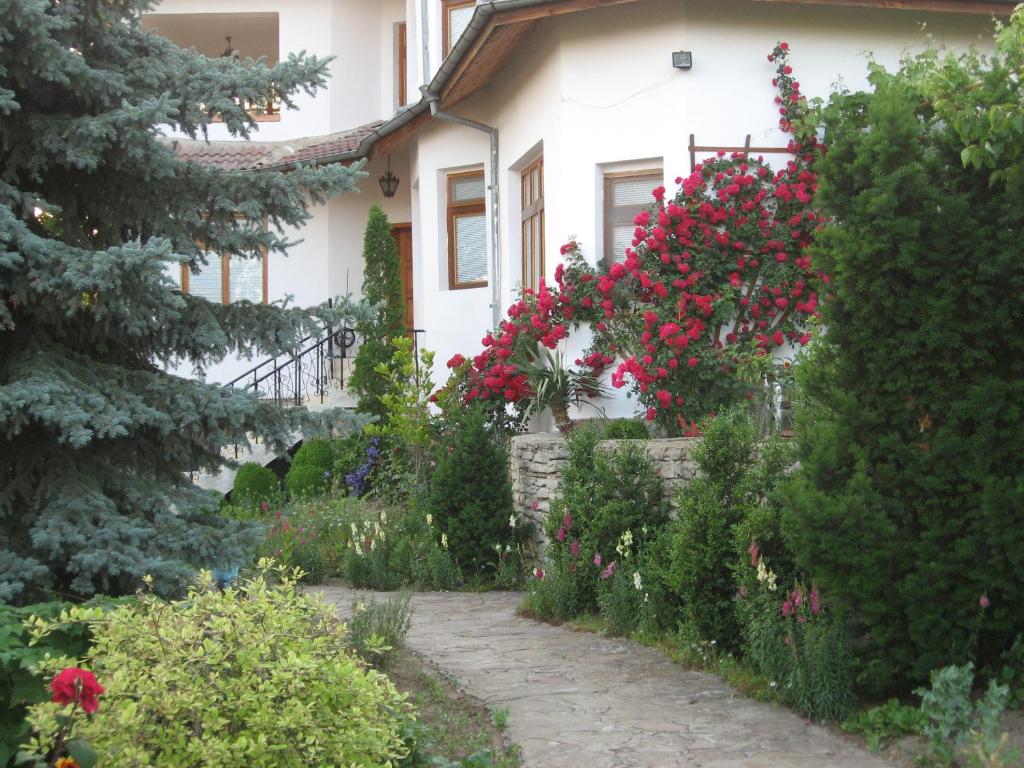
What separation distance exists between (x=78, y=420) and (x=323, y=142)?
13.4 m

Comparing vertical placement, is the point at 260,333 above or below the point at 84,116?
below

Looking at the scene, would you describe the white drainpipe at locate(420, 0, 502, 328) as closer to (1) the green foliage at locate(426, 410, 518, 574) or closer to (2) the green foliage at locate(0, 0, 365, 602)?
(1) the green foliage at locate(426, 410, 518, 574)

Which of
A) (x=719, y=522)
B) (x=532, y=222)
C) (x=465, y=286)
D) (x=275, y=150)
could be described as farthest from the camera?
(x=275, y=150)

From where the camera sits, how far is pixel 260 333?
20.7 feet

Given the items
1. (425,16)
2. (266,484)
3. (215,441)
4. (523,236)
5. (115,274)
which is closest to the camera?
(115,274)

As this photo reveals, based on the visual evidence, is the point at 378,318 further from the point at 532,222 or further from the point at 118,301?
the point at 118,301

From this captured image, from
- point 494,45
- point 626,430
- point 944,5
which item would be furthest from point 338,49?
point 626,430

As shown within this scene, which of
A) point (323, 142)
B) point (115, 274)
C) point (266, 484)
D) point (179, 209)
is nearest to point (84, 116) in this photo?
point (179, 209)

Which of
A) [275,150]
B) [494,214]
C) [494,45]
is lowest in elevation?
[494,214]

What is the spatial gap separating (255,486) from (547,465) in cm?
619

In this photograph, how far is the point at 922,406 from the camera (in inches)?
215

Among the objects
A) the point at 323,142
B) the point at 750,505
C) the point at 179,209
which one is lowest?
the point at 750,505

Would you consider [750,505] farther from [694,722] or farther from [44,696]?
[44,696]

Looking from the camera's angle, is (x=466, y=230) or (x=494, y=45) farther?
(x=466, y=230)
